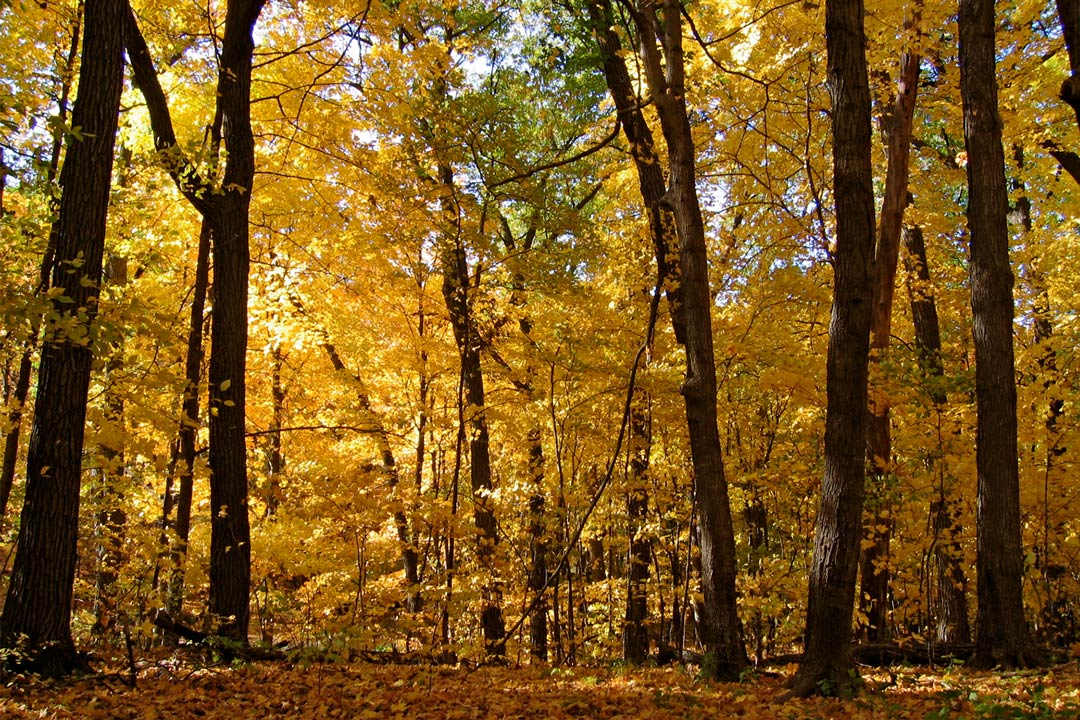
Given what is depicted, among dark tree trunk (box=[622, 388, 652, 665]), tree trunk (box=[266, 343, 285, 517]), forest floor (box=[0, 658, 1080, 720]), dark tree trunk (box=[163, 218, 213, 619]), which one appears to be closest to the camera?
forest floor (box=[0, 658, 1080, 720])

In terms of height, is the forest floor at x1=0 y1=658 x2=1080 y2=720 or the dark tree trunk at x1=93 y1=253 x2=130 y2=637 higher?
the dark tree trunk at x1=93 y1=253 x2=130 y2=637

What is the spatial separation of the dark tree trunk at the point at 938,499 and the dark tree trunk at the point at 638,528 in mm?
2944

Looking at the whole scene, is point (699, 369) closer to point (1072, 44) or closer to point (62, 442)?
point (1072, 44)

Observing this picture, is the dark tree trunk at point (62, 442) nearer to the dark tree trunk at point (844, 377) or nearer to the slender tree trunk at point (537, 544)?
the dark tree trunk at point (844, 377)

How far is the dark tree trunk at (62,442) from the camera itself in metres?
4.83

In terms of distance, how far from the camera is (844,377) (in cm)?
477

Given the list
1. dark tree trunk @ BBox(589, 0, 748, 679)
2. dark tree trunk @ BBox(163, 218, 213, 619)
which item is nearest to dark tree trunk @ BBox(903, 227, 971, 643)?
dark tree trunk @ BBox(589, 0, 748, 679)

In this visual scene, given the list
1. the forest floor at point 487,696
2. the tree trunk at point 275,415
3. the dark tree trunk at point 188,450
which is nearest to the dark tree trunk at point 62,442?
the forest floor at point 487,696

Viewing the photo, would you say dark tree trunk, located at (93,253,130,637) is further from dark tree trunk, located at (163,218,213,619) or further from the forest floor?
the forest floor

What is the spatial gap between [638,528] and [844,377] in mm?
4423

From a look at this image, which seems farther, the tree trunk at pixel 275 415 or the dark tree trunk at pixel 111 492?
the tree trunk at pixel 275 415

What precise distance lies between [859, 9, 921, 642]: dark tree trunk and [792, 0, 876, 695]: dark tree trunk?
104 inches

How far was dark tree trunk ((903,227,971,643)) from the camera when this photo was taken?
725cm

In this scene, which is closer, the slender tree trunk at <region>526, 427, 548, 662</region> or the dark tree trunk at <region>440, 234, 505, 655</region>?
the dark tree trunk at <region>440, 234, 505, 655</region>
